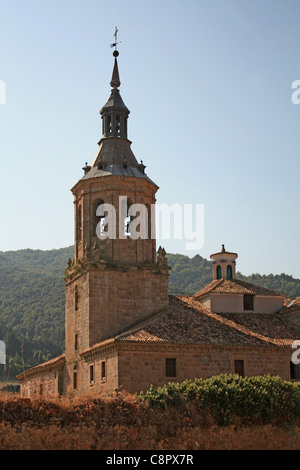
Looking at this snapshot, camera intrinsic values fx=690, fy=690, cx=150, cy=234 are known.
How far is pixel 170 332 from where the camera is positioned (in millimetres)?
35531

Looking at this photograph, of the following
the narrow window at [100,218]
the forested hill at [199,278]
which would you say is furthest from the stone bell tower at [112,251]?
the forested hill at [199,278]

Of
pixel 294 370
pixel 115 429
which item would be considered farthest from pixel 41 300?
pixel 115 429

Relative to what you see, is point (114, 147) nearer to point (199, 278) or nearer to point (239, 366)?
point (239, 366)

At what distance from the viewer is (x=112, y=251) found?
3869 cm

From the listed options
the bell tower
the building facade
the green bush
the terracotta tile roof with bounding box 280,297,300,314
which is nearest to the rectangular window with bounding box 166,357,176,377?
the building facade

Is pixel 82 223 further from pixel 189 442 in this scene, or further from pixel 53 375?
pixel 189 442

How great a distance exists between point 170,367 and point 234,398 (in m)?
6.81

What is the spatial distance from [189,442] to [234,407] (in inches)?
272

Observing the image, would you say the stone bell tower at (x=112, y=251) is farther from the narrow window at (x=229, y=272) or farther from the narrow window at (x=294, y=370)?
the narrow window at (x=294, y=370)

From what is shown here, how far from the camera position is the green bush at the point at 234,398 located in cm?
2764

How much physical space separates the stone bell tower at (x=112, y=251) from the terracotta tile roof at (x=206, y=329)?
4.90 feet

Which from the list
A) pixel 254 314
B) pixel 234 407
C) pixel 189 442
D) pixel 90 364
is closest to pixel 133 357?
pixel 90 364

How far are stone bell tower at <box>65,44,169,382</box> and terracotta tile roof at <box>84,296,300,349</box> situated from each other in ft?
4.90
